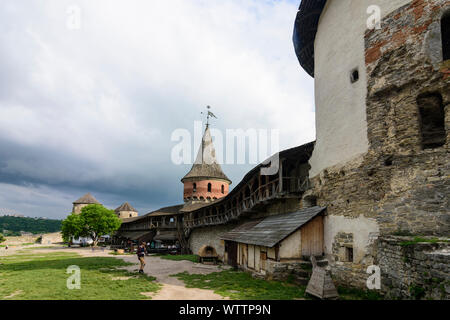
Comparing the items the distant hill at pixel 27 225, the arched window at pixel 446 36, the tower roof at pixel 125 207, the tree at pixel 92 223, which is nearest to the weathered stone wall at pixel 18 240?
the tower roof at pixel 125 207

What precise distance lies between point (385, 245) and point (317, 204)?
13.2 ft

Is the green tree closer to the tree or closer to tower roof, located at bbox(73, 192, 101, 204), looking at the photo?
the tree

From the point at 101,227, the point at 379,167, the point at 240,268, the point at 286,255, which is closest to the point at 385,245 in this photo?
the point at 379,167

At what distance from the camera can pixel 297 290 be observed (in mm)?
8938

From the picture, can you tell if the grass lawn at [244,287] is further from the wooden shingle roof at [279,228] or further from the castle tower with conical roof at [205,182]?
the castle tower with conical roof at [205,182]

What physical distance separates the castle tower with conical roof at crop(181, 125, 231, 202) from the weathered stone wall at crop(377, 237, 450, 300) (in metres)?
27.0

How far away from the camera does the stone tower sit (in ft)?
195

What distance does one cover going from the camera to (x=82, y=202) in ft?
197

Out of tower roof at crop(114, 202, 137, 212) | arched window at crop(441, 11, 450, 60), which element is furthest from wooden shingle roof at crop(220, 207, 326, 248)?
tower roof at crop(114, 202, 137, 212)

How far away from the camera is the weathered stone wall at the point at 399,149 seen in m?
7.77

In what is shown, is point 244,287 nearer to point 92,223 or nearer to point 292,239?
point 292,239

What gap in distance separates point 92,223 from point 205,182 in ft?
52.1

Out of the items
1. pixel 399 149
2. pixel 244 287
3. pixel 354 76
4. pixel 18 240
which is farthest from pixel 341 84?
pixel 18 240

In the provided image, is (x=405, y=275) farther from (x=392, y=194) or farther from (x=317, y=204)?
(x=317, y=204)
